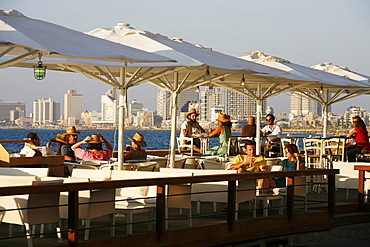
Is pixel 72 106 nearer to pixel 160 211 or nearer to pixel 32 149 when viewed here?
pixel 32 149

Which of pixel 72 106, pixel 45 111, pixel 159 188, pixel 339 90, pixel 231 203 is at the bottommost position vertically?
pixel 231 203

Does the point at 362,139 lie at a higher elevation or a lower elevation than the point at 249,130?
lower

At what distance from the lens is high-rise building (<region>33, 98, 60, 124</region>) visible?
148125 millimetres

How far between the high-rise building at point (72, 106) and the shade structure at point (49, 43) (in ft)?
445

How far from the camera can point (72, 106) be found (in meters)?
145

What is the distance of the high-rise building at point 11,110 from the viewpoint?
14262 centimetres

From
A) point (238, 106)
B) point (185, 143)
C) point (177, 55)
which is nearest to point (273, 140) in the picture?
point (185, 143)

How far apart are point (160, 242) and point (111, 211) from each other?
69 centimetres

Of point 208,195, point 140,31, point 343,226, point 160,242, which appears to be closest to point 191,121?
point 140,31

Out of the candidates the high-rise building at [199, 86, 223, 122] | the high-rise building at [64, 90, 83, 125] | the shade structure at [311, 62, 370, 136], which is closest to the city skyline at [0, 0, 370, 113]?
the shade structure at [311, 62, 370, 136]

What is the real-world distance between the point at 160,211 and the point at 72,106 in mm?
140031

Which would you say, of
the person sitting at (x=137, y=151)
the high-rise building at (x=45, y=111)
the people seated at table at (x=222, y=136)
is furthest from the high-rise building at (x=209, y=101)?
the person sitting at (x=137, y=151)

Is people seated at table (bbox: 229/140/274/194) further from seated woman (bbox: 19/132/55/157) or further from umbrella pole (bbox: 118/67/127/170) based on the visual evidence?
seated woman (bbox: 19/132/55/157)

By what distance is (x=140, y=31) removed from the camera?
11094 mm
